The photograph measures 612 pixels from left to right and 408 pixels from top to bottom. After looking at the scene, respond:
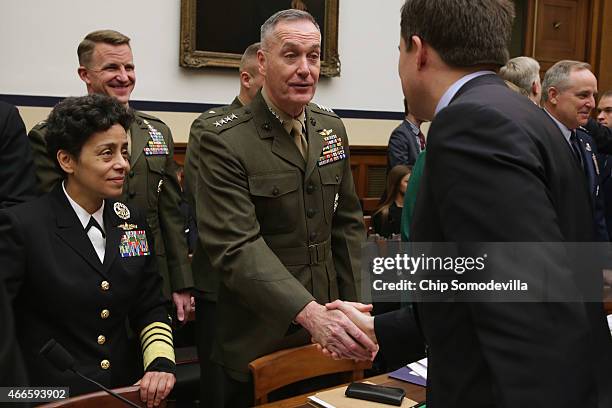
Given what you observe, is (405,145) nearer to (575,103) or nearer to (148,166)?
(575,103)

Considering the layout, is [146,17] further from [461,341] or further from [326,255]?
[461,341]

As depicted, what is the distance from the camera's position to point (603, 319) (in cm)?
131

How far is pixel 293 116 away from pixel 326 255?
0.52 meters

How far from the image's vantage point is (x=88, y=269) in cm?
221

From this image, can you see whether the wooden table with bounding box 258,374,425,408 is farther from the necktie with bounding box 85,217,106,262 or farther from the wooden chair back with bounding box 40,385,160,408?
the necktie with bounding box 85,217,106,262

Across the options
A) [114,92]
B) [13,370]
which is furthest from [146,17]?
[13,370]

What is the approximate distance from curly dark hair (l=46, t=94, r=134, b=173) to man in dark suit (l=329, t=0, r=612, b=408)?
1327 millimetres

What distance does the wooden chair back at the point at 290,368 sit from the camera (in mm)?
2129

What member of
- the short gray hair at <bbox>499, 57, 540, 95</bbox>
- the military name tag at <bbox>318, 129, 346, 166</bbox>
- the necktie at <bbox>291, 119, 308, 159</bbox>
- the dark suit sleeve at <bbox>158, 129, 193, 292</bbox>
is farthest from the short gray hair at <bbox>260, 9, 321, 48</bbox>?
the short gray hair at <bbox>499, 57, 540, 95</bbox>

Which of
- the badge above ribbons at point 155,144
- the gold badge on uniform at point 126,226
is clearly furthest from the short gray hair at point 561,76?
the gold badge on uniform at point 126,226

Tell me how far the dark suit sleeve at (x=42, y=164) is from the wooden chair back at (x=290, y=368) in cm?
113

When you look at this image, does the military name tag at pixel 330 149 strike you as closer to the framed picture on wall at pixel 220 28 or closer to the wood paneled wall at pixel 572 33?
the framed picture on wall at pixel 220 28

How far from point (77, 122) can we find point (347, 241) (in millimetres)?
1057

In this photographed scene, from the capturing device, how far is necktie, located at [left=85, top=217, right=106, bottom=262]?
2.27 m
